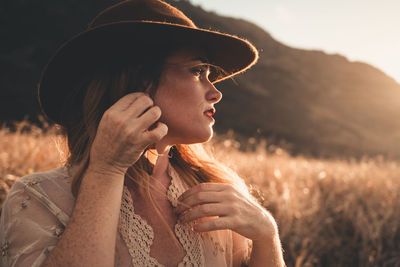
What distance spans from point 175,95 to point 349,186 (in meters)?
4.54

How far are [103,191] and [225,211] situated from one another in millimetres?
566

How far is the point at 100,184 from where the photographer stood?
45.8 inches

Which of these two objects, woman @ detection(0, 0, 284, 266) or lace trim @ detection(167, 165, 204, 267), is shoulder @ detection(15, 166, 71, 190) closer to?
woman @ detection(0, 0, 284, 266)

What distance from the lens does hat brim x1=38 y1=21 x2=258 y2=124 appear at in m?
1.38

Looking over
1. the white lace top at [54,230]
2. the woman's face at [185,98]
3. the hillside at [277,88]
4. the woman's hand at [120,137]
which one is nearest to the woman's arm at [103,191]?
the woman's hand at [120,137]

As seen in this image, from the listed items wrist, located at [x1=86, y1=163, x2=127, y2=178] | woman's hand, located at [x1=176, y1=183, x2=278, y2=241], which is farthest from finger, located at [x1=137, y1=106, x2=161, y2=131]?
woman's hand, located at [x1=176, y1=183, x2=278, y2=241]

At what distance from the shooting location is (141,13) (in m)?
1.45

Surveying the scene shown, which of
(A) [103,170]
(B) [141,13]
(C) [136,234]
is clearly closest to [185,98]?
(B) [141,13]

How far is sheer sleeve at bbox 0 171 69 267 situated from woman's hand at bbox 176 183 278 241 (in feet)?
1.92

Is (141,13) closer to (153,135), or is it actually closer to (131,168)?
(153,135)

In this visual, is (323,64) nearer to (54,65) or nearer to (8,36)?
(8,36)

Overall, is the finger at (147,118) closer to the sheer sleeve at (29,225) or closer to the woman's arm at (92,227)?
the woman's arm at (92,227)

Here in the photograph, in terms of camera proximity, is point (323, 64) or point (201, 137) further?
point (323, 64)

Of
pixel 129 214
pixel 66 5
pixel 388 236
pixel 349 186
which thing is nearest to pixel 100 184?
pixel 129 214
